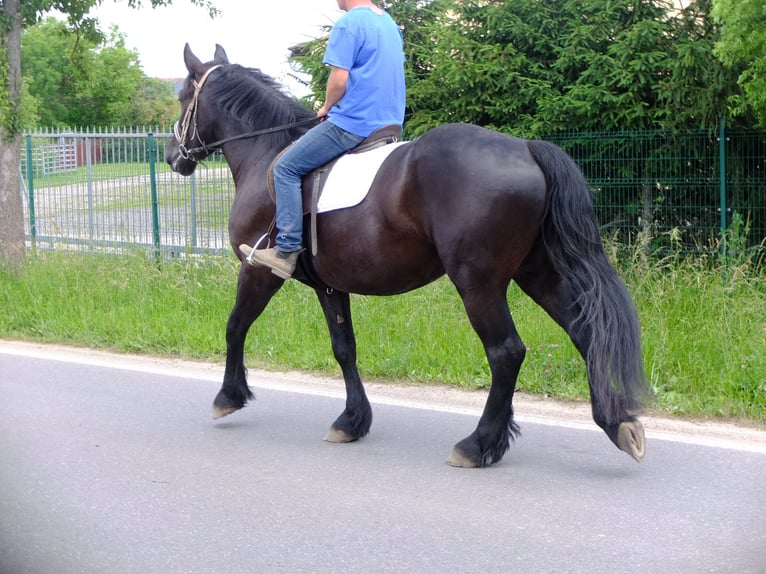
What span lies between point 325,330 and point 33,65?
40.5 m

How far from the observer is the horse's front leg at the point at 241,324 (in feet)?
20.1

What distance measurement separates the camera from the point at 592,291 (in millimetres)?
5246

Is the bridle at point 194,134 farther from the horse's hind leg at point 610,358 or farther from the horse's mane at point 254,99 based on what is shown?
the horse's hind leg at point 610,358

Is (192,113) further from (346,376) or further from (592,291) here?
(592,291)

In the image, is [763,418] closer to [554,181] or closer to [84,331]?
[554,181]

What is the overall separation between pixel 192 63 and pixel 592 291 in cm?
321

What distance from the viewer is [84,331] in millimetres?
9328

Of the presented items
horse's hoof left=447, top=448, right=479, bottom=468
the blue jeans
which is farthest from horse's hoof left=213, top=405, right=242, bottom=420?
horse's hoof left=447, top=448, right=479, bottom=468

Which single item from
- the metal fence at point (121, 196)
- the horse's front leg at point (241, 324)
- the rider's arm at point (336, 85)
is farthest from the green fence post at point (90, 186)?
the rider's arm at point (336, 85)

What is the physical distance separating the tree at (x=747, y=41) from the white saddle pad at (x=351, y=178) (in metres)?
3.48

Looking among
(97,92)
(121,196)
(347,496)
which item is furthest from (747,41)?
(97,92)

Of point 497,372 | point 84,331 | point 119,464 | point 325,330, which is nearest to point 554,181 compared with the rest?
point 497,372

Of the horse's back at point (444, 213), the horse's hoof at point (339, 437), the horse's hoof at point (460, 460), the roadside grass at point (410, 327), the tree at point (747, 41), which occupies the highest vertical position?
the tree at point (747, 41)

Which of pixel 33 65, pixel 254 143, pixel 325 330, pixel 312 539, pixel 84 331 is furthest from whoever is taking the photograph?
pixel 33 65
